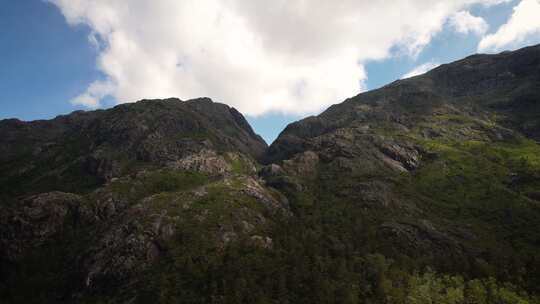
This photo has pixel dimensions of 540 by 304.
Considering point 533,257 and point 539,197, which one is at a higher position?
point 539,197

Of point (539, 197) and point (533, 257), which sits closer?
point (533, 257)

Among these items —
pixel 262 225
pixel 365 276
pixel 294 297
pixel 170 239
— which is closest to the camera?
pixel 294 297

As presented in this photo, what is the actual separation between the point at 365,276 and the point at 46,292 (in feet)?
538

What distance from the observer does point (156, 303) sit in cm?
13562

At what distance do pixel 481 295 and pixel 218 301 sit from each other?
102 meters

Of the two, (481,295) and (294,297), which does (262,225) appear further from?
(481,295)

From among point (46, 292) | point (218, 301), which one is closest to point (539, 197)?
point (218, 301)

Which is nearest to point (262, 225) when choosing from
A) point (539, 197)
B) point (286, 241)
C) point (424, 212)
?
point (286, 241)

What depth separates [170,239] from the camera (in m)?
177

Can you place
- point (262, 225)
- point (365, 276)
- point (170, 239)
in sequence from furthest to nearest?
point (262, 225) → point (170, 239) → point (365, 276)

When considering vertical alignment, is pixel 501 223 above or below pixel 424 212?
below

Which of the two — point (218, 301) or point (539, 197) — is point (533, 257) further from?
point (218, 301)

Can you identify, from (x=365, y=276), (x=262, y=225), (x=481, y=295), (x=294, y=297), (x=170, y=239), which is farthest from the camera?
(x=262, y=225)

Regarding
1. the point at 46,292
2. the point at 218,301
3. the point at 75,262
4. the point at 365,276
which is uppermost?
the point at 75,262
